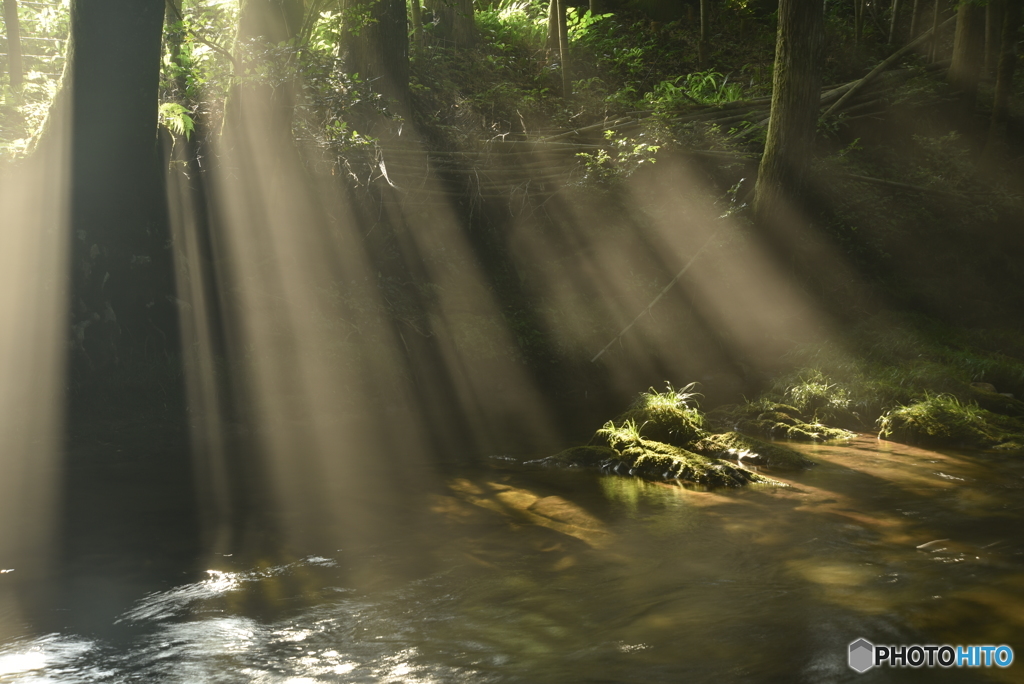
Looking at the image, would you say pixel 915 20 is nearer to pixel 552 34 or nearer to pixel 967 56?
pixel 967 56

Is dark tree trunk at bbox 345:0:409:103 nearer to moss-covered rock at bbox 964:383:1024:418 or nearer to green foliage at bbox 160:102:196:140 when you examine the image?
green foliage at bbox 160:102:196:140

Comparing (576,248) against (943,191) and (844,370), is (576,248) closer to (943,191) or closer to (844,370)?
(844,370)

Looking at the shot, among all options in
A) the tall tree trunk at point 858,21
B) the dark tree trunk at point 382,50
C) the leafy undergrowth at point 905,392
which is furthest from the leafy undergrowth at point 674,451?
the tall tree trunk at point 858,21

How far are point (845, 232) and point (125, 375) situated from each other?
1117cm

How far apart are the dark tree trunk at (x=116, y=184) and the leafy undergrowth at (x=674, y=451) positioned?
4725mm

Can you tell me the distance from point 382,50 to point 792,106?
6392mm

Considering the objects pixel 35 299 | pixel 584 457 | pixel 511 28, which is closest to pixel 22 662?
pixel 584 457

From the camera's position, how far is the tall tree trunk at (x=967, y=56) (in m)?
13.6

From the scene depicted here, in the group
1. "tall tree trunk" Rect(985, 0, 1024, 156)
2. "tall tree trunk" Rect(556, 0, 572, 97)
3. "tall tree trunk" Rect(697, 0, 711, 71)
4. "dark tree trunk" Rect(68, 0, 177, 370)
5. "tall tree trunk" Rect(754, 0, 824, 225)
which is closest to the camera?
"dark tree trunk" Rect(68, 0, 177, 370)

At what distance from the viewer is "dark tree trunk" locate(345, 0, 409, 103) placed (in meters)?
12.2

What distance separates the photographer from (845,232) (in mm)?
12914

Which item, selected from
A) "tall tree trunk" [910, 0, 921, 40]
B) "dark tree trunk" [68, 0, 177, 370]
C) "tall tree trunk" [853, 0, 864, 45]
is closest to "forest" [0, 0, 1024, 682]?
"dark tree trunk" [68, 0, 177, 370]

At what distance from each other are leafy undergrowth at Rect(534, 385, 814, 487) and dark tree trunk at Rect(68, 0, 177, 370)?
4.72 meters

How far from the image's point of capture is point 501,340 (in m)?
11.4
